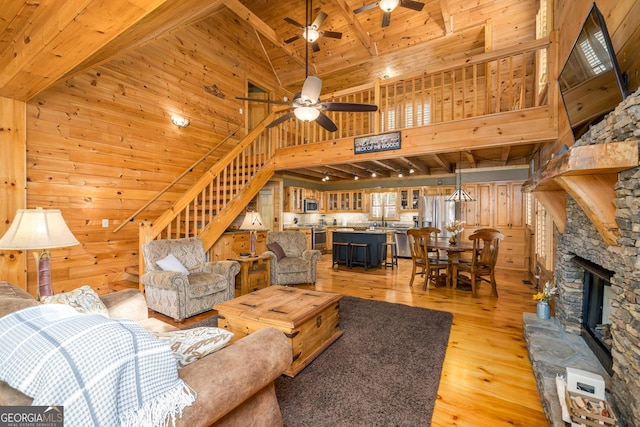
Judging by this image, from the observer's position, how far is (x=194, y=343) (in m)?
1.29

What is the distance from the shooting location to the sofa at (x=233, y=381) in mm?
975

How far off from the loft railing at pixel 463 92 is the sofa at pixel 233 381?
3728mm

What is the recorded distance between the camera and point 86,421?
74 cm

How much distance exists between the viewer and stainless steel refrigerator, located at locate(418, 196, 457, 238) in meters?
7.18

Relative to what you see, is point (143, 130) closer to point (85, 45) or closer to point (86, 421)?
point (85, 45)

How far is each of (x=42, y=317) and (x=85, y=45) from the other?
7.17 feet

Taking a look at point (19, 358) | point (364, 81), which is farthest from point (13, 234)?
point (364, 81)

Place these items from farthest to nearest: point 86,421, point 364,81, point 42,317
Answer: point 364,81, point 42,317, point 86,421

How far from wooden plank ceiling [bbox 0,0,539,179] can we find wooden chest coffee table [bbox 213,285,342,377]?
2290 mm

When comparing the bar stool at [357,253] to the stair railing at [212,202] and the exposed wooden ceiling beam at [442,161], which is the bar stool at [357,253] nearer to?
the exposed wooden ceiling beam at [442,161]

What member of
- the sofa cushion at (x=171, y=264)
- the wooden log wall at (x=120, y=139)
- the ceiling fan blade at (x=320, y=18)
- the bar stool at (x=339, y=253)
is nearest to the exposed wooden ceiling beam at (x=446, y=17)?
the ceiling fan blade at (x=320, y=18)

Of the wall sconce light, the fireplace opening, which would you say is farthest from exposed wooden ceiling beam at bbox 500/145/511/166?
the wall sconce light

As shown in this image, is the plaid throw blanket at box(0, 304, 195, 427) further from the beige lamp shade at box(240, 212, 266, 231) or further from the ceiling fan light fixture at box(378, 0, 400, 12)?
the ceiling fan light fixture at box(378, 0, 400, 12)

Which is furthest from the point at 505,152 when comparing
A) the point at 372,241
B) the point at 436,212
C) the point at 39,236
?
the point at 39,236
